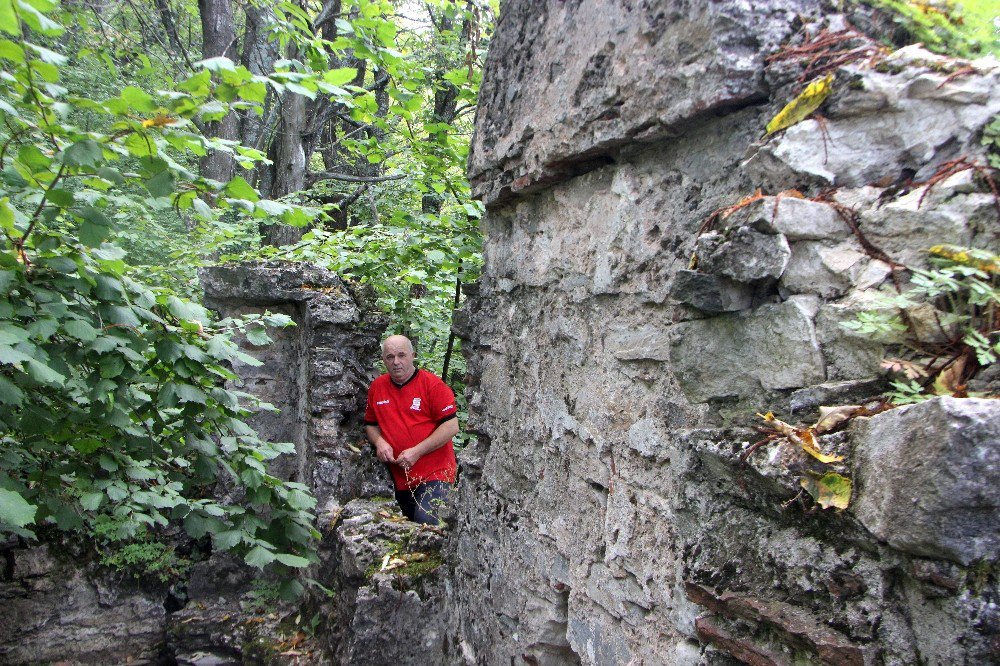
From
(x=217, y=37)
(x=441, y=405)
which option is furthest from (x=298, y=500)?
(x=217, y=37)

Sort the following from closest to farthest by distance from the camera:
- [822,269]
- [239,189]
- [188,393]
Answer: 1. [822,269]
2. [239,189]
3. [188,393]

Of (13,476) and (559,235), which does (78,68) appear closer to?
(13,476)

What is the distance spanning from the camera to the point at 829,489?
1.34m

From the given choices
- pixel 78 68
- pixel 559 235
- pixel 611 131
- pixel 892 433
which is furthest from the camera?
pixel 78 68

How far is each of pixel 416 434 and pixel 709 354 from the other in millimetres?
3103

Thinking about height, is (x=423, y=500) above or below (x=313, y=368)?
below

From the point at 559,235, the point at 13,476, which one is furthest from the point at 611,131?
the point at 13,476

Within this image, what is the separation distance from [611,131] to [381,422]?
10.0ft

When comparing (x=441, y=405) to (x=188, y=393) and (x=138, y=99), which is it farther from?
(x=138, y=99)

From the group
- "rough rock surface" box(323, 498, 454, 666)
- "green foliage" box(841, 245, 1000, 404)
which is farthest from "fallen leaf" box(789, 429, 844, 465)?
"rough rock surface" box(323, 498, 454, 666)

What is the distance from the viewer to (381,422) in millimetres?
4793

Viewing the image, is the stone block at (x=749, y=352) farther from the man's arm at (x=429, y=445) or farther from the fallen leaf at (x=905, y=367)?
the man's arm at (x=429, y=445)

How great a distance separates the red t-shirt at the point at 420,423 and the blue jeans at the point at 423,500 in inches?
1.4

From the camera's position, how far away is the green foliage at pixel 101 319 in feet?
7.53
